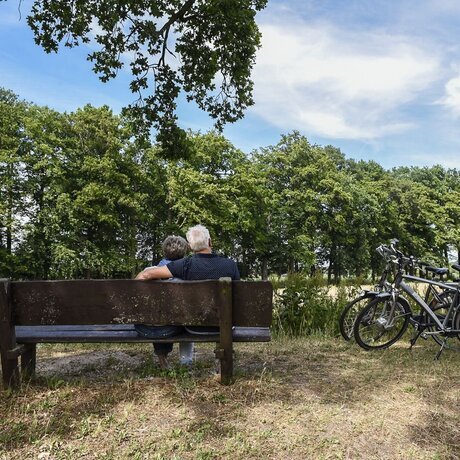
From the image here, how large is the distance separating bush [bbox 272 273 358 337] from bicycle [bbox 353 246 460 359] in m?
1.48

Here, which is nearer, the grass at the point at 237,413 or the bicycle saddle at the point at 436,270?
the grass at the point at 237,413

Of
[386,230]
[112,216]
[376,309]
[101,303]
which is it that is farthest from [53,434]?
[386,230]

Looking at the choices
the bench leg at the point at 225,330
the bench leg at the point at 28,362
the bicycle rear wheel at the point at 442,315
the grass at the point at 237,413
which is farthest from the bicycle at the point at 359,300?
the bench leg at the point at 28,362

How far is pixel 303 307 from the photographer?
776 centimetres

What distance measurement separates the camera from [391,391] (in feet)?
13.3

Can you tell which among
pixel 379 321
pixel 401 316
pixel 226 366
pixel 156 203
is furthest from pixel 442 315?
pixel 156 203

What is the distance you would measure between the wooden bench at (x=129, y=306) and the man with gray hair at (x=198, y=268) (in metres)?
0.43

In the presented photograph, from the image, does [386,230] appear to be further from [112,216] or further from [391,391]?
[391,391]

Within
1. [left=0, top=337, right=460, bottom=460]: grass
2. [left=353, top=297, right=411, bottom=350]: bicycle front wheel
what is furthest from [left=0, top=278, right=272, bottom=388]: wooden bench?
[left=353, top=297, right=411, bottom=350]: bicycle front wheel

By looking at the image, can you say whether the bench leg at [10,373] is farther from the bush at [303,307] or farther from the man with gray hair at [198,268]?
the bush at [303,307]

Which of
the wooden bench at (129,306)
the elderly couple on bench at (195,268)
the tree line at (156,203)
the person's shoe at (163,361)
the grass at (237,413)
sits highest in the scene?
the tree line at (156,203)

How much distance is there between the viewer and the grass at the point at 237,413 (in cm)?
298

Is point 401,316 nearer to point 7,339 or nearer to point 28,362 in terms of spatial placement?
point 28,362

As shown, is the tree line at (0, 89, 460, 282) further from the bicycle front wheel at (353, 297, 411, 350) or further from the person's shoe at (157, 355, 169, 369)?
the person's shoe at (157, 355, 169, 369)
